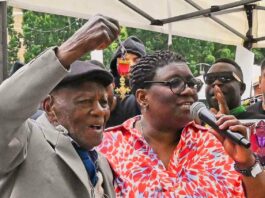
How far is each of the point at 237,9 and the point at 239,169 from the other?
13.0 feet

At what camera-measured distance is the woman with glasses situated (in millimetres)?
2578

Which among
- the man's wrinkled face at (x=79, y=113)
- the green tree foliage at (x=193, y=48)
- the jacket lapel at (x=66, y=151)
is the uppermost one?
the man's wrinkled face at (x=79, y=113)

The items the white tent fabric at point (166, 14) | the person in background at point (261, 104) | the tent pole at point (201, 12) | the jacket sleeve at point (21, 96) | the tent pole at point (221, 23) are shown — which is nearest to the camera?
the jacket sleeve at point (21, 96)

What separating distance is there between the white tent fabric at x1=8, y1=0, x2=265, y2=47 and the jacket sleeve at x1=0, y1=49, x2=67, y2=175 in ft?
7.38

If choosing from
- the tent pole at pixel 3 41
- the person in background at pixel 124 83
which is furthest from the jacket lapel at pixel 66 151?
the person in background at pixel 124 83

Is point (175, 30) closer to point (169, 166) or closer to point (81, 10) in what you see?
point (81, 10)

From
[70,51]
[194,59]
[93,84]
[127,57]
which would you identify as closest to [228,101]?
[127,57]

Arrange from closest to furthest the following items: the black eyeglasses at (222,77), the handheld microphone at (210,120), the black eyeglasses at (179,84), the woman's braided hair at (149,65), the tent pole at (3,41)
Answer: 1. the handheld microphone at (210,120)
2. the black eyeglasses at (179,84)
3. the woman's braided hair at (149,65)
4. the tent pole at (3,41)
5. the black eyeglasses at (222,77)

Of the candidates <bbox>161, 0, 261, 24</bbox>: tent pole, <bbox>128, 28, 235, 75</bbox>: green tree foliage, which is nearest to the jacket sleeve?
<bbox>161, 0, 261, 24</bbox>: tent pole

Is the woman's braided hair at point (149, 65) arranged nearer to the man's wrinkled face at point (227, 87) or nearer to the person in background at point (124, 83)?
the person in background at point (124, 83)

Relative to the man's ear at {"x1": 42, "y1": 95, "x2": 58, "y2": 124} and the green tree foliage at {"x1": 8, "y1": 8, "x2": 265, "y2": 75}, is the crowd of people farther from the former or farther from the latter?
the green tree foliage at {"x1": 8, "y1": 8, "x2": 265, "y2": 75}

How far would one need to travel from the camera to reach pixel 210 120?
7.76 feet

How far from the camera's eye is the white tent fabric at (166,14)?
475 centimetres

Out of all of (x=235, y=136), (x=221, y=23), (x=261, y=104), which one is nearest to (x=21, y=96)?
(x=235, y=136)
